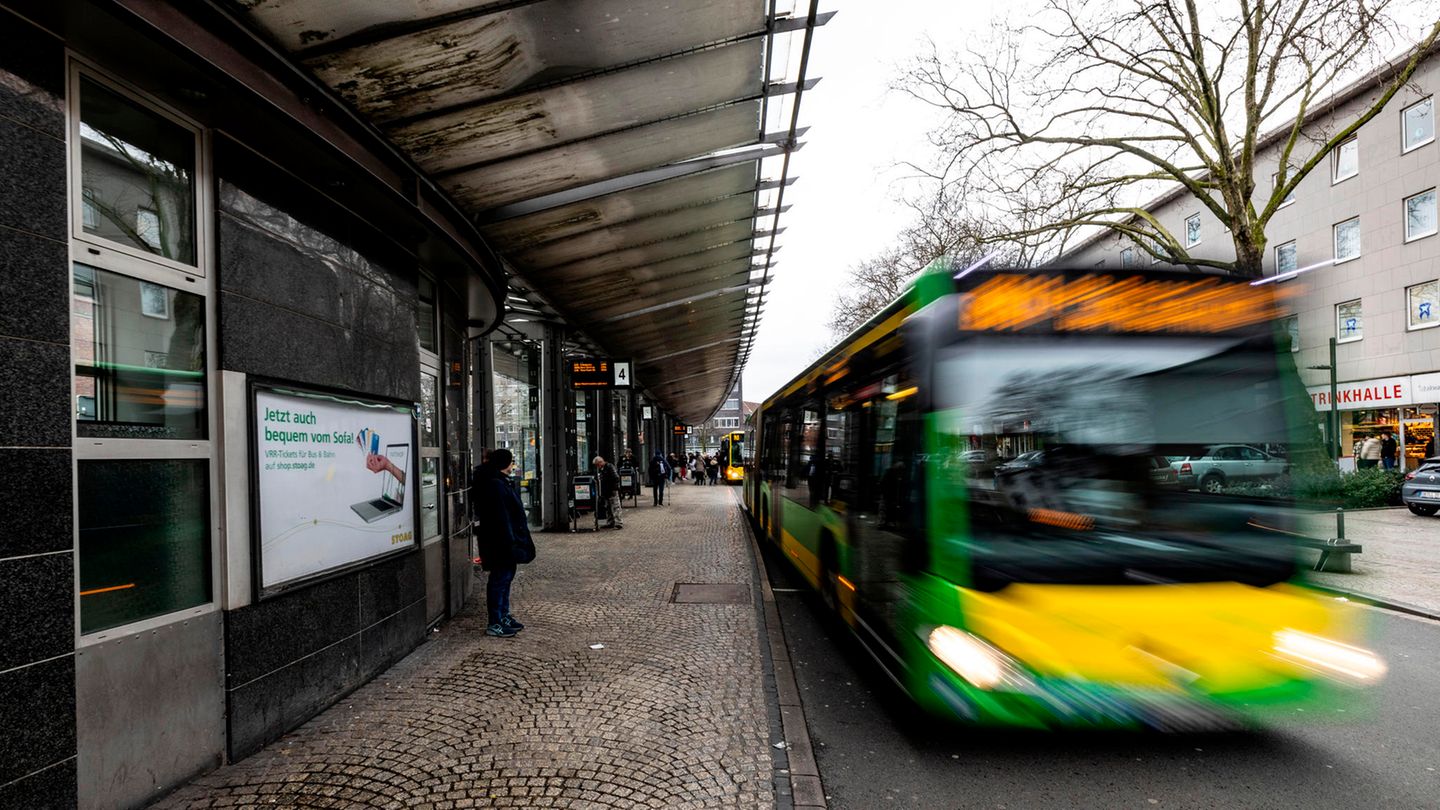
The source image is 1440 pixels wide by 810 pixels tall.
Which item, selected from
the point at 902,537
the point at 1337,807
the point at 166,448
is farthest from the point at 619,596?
the point at 1337,807

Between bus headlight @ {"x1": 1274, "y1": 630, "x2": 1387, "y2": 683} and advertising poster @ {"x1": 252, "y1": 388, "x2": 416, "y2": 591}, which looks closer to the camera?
bus headlight @ {"x1": 1274, "y1": 630, "x2": 1387, "y2": 683}

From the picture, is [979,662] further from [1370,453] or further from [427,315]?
[1370,453]

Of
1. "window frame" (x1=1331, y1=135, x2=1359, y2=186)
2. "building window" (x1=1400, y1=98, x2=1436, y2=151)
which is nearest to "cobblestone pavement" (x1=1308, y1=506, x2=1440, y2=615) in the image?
"building window" (x1=1400, y1=98, x2=1436, y2=151)

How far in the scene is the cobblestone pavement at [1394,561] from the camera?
850 centimetres

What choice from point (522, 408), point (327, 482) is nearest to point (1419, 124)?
point (522, 408)

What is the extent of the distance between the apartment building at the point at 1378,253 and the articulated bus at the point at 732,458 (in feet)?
59.8

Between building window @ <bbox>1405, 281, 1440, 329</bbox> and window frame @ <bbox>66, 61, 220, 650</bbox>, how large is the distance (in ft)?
99.3

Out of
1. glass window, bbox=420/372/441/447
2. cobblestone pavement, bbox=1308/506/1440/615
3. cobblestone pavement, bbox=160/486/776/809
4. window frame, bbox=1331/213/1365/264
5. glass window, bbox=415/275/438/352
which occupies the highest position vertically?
window frame, bbox=1331/213/1365/264

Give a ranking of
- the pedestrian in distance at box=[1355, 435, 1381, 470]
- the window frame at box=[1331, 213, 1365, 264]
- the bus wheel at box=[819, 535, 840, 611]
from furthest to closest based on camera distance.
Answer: the window frame at box=[1331, 213, 1365, 264] → the pedestrian in distance at box=[1355, 435, 1381, 470] → the bus wheel at box=[819, 535, 840, 611]

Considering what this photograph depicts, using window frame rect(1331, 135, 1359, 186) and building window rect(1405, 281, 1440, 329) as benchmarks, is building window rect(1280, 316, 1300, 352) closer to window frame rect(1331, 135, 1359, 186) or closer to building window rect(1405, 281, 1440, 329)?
building window rect(1405, 281, 1440, 329)

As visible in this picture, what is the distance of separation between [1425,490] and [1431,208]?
38.0 ft

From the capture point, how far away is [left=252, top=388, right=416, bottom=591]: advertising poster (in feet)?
14.8

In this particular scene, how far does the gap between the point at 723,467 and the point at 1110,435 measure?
37336 millimetres

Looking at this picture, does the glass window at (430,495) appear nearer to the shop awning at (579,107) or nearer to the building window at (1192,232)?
the shop awning at (579,107)
